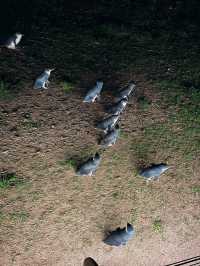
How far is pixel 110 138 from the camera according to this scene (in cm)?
980

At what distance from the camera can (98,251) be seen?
10.3 m

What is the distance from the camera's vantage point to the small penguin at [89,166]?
31.7 ft

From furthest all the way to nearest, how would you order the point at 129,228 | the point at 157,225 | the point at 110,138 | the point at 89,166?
the point at 157,225
the point at 129,228
the point at 110,138
the point at 89,166

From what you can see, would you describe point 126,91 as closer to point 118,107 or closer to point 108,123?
point 118,107

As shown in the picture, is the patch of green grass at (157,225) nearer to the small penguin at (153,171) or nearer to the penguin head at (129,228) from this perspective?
the penguin head at (129,228)

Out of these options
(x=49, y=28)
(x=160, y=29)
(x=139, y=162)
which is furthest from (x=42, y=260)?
(x=160, y=29)

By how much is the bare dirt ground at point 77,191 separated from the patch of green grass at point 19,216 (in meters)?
0.02

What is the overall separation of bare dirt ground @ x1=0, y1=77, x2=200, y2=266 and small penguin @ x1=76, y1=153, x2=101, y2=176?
24cm

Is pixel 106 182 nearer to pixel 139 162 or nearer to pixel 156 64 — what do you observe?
pixel 139 162

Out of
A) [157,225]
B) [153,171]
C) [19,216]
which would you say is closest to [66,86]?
[153,171]

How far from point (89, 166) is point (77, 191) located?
0.71m

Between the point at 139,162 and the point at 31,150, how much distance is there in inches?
98.8

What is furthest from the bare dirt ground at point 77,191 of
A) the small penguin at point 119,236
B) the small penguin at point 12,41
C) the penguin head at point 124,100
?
the small penguin at point 12,41

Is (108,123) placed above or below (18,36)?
below
